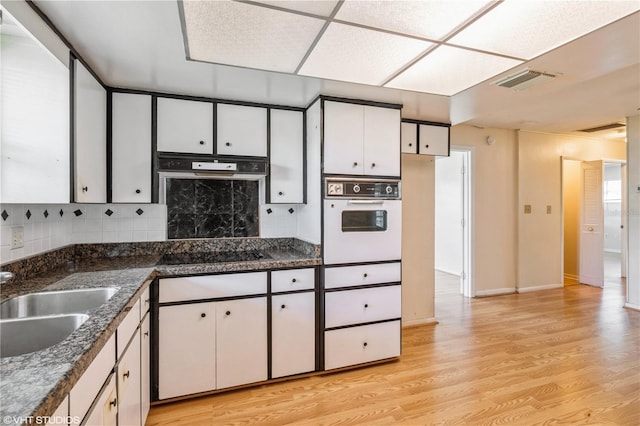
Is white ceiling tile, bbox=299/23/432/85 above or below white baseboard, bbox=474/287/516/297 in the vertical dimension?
above

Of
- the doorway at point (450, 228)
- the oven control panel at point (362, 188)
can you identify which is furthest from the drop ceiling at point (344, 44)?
the doorway at point (450, 228)

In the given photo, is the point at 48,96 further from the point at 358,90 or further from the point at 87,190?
the point at 358,90

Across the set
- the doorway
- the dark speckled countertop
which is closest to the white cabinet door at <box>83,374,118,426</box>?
the dark speckled countertop

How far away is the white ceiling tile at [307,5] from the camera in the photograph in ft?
4.44

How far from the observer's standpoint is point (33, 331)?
1326 mm

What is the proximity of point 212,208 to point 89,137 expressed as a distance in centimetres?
108

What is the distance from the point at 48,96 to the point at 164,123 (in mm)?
837

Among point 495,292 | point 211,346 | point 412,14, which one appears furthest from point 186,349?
point 495,292

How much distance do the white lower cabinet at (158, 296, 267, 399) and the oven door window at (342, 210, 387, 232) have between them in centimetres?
89

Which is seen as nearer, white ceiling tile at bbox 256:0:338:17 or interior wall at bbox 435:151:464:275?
white ceiling tile at bbox 256:0:338:17

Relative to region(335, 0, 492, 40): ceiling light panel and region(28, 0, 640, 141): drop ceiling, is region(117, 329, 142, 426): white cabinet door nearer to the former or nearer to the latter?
region(28, 0, 640, 141): drop ceiling

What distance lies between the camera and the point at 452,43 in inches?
66.4

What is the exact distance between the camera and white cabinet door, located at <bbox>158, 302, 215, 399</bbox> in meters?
2.19

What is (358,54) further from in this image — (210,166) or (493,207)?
(493,207)
